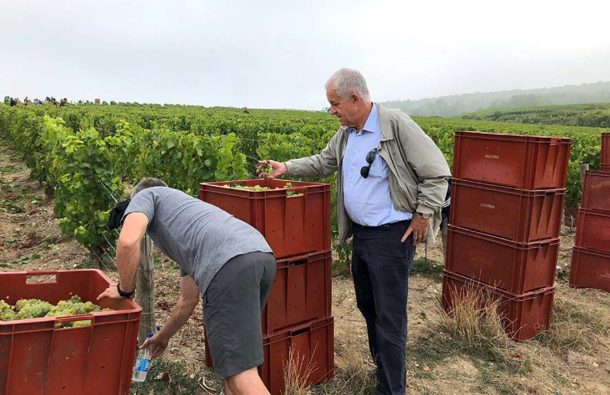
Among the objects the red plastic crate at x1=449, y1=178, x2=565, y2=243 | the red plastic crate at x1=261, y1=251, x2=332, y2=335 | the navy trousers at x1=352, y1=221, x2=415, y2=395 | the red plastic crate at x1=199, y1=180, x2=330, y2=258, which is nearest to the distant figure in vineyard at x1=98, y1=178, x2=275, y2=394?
the red plastic crate at x1=199, y1=180, x2=330, y2=258

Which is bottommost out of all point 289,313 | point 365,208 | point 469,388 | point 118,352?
point 469,388

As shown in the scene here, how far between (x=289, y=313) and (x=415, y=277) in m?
3.42

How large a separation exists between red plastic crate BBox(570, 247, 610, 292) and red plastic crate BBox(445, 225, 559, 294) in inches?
75.9

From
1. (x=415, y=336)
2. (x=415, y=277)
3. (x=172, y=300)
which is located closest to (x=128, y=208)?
(x=172, y=300)

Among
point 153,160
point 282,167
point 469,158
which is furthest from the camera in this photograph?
point 153,160

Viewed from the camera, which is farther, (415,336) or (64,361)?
(415,336)

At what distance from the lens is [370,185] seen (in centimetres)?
381

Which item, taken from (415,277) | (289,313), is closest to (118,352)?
(289,313)

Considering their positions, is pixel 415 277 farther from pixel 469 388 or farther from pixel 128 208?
pixel 128 208

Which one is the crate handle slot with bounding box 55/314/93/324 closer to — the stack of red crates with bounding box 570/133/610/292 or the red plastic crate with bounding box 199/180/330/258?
the red plastic crate with bounding box 199/180/330/258

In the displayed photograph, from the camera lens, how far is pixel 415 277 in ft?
22.9

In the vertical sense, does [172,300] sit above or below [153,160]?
below

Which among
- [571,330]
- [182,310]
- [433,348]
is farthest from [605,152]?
[182,310]

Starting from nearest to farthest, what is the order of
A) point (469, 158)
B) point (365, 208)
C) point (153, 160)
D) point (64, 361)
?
point (64, 361)
point (365, 208)
point (469, 158)
point (153, 160)
